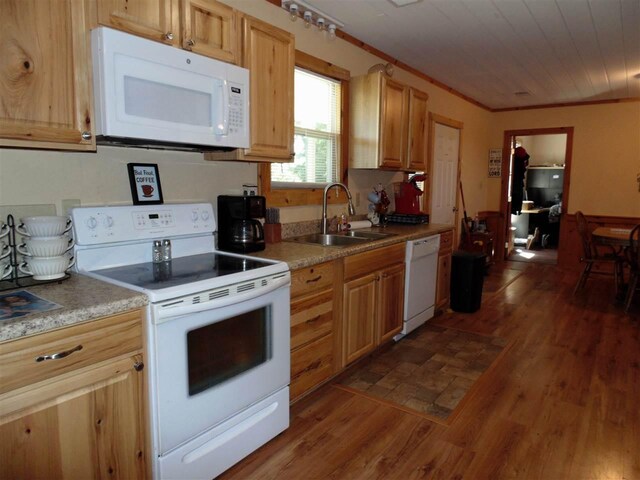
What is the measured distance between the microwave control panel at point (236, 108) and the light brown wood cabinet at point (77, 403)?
1.04 meters

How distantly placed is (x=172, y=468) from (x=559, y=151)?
9.65 meters

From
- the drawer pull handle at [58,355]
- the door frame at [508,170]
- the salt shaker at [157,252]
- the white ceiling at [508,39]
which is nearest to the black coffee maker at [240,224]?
the salt shaker at [157,252]

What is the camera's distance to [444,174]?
5.37 meters

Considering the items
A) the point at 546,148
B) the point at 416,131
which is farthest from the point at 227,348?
the point at 546,148

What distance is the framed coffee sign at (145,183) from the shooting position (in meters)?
2.06

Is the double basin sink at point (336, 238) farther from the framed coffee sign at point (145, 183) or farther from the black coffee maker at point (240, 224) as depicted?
the framed coffee sign at point (145, 183)

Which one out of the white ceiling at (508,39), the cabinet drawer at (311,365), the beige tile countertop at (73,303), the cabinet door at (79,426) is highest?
the white ceiling at (508,39)

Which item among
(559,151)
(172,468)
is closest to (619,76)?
(559,151)

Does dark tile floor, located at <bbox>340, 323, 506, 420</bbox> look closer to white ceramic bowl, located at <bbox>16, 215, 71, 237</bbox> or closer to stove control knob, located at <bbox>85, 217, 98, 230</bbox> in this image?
stove control knob, located at <bbox>85, 217, 98, 230</bbox>

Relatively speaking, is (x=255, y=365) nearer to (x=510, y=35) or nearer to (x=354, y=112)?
(x=354, y=112)

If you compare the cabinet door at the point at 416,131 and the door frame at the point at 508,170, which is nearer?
the cabinet door at the point at 416,131

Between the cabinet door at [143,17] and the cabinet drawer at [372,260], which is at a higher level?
the cabinet door at [143,17]

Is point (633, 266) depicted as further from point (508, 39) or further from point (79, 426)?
point (79, 426)

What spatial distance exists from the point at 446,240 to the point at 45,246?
322 centimetres
